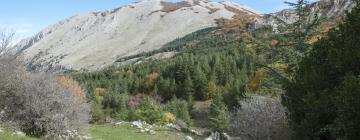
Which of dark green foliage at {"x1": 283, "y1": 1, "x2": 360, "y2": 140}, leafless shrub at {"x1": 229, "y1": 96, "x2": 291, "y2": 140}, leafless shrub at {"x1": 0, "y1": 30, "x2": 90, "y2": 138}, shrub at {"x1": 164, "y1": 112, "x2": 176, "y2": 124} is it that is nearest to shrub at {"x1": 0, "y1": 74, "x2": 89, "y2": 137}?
leafless shrub at {"x1": 0, "y1": 30, "x2": 90, "y2": 138}

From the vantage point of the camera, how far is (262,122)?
23.5 meters

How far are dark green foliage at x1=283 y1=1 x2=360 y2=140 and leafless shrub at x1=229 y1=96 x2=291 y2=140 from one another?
4994 mm

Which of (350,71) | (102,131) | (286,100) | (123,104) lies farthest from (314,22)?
(123,104)

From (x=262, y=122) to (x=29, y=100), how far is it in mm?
11021

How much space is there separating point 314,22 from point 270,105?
13568mm

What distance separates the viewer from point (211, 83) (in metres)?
102

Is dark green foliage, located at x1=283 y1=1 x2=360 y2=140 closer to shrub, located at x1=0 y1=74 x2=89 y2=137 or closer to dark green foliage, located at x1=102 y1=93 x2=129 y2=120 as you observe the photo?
shrub, located at x1=0 y1=74 x2=89 y2=137

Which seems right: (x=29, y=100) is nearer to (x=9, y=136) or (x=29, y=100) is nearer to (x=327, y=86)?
(x=9, y=136)

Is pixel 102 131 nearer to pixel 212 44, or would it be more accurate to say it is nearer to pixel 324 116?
pixel 324 116

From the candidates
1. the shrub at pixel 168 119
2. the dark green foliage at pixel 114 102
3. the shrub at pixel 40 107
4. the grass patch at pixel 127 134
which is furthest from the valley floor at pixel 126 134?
the dark green foliage at pixel 114 102

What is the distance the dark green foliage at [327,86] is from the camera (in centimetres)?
1252

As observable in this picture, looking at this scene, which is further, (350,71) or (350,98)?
(350,71)

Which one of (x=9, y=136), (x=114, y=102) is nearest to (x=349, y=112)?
(x=9, y=136)

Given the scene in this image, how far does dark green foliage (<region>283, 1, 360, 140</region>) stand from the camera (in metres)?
12.5
